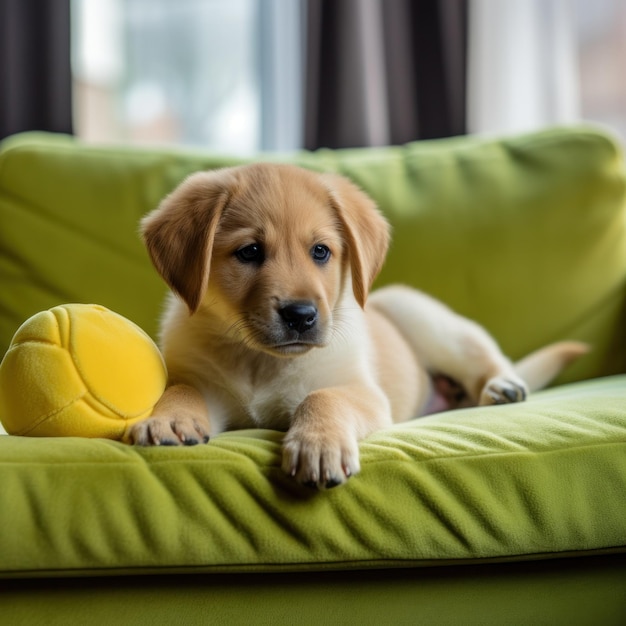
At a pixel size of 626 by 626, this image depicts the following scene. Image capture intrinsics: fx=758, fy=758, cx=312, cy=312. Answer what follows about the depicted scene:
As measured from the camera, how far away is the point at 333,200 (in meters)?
1.93

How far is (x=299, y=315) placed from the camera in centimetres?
163

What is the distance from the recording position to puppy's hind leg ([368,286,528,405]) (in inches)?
92.2

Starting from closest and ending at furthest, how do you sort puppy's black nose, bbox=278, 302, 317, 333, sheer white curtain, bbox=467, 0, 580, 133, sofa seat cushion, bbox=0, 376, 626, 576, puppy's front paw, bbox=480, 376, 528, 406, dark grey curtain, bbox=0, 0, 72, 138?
1. sofa seat cushion, bbox=0, 376, 626, 576
2. puppy's black nose, bbox=278, 302, 317, 333
3. puppy's front paw, bbox=480, 376, 528, 406
4. dark grey curtain, bbox=0, 0, 72, 138
5. sheer white curtain, bbox=467, 0, 580, 133

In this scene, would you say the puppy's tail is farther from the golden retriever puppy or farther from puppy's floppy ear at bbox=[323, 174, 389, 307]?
puppy's floppy ear at bbox=[323, 174, 389, 307]

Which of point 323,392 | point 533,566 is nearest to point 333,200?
point 323,392

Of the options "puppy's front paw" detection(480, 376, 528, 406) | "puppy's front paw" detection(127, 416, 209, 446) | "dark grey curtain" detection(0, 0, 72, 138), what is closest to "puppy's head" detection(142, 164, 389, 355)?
"puppy's front paw" detection(127, 416, 209, 446)

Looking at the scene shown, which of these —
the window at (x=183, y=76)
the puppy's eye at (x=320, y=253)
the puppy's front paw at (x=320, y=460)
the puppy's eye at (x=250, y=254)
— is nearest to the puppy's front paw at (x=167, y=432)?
the puppy's front paw at (x=320, y=460)

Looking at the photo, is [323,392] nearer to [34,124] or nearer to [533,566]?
[533,566]

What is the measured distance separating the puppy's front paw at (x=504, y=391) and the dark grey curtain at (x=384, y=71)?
5.98 feet

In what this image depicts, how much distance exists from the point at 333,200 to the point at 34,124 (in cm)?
228

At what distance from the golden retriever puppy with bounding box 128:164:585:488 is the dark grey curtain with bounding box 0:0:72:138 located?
1.92m

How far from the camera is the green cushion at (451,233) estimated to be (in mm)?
2527

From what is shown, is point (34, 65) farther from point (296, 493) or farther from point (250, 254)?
point (296, 493)

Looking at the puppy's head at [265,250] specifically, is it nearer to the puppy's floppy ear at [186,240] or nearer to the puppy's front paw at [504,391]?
the puppy's floppy ear at [186,240]
